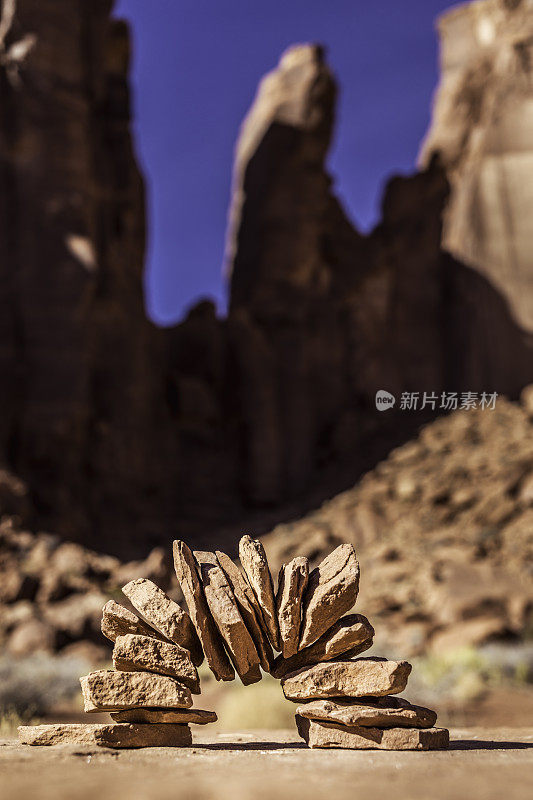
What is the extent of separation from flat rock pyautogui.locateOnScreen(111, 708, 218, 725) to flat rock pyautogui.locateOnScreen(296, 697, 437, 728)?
91cm

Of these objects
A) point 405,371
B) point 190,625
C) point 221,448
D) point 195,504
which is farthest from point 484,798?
point 405,371

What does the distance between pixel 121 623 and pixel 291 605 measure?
1.54 m

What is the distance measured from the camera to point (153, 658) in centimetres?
730

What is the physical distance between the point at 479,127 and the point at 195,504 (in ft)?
62.6

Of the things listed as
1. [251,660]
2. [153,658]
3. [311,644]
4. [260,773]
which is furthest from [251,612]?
[260,773]

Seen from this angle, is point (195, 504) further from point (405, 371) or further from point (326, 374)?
point (405, 371)

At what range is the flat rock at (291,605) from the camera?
7.45m

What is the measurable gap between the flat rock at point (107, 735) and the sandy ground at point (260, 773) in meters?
0.15

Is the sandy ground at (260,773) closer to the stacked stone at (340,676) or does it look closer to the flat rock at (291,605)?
the stacked stone at (340,676)

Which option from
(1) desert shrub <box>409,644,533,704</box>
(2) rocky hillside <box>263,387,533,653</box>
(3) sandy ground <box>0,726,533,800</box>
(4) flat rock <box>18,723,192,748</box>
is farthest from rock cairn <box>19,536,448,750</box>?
(2) rocky hillside <box>263,387,533,653</box>

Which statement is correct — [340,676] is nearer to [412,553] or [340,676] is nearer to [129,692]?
[129,692]

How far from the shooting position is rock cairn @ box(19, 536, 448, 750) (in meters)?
7.15

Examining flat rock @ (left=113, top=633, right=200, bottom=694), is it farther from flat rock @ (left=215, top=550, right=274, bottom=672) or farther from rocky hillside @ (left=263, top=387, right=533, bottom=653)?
rocky hillside @ (left=263, top=387, right=533, bottom=653)

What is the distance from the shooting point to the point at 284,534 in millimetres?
25422
